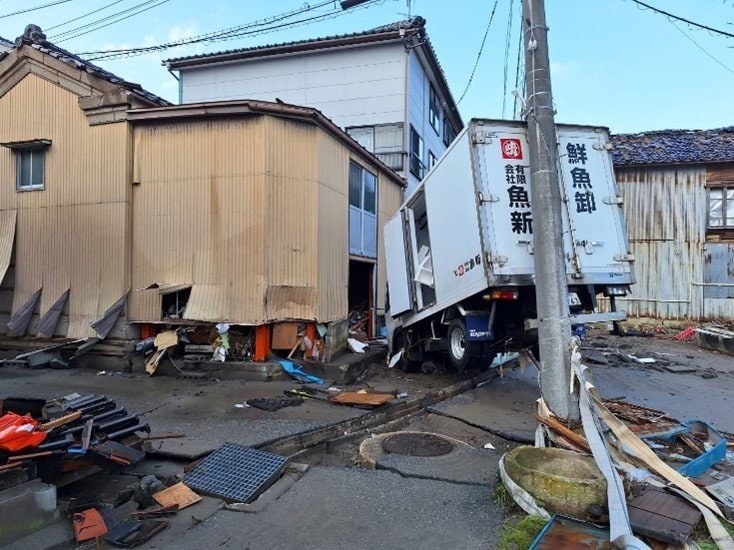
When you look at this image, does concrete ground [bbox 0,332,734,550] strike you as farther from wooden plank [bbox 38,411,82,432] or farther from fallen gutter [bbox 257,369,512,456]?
wooden plank [bbox 38,411,82,432]

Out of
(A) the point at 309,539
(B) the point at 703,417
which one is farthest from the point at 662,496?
(B) the point at 703,417

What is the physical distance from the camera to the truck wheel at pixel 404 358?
995cm

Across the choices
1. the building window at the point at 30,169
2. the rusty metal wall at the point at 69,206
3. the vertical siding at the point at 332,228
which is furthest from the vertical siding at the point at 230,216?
the building window at the point at 30,169

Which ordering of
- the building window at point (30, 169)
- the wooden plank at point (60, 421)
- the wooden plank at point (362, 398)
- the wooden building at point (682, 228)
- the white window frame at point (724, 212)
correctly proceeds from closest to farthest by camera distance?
the wooden plank at point (60, 421), the wooden plank at point (362, 398), the building window at point (30, 169), the wooden building at point (682, 228), the white window frame at point (724, 212)

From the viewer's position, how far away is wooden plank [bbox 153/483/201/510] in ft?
13.0

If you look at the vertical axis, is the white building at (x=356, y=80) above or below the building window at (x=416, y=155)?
above

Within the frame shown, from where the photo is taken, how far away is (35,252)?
35.2ft

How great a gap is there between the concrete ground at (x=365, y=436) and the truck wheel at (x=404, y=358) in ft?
1.10

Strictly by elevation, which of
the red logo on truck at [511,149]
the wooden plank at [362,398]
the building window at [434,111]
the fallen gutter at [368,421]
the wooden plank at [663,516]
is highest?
the building window at [434,111]

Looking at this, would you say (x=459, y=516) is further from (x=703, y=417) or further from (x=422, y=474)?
(x=703, y=417)

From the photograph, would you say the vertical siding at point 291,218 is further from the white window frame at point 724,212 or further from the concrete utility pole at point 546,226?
the white window frame at point 724,212

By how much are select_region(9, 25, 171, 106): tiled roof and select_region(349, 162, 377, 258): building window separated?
4.74 m

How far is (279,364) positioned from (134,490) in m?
5.04

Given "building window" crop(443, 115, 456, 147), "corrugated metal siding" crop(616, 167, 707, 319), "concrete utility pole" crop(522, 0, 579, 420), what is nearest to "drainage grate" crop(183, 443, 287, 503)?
"concrete utility pole" crop(522, 0, 579, 420)
